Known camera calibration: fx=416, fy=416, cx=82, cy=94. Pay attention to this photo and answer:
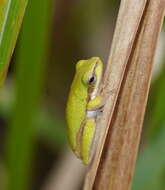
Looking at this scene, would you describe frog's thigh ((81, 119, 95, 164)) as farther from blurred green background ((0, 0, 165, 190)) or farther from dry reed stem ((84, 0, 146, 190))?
dry reed stem ((84, 0, 146, 190))

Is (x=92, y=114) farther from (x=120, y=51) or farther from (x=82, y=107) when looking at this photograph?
(x=120, y=51)

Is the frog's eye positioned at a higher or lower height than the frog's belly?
higher

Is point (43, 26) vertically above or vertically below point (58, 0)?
below

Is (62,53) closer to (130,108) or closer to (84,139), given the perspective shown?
(84,139)

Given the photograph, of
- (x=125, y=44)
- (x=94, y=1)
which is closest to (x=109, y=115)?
(x=125, y=44)

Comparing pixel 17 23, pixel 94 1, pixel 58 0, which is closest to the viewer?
pixel 17 23

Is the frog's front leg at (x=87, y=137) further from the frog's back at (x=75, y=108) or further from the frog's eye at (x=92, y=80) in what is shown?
the frog's eye at (x=92, y=80)

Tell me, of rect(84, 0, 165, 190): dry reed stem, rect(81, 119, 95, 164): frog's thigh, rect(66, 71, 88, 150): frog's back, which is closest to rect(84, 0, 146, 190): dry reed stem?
rect(84, 0, 165, 190): dry reed stem

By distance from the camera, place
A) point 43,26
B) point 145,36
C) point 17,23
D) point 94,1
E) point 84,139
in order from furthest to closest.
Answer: point 94,1 < point 84,139 < point 43,26 < point 145,36 < point 17,23
